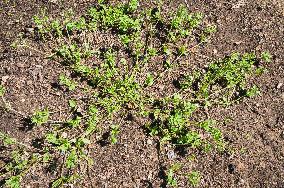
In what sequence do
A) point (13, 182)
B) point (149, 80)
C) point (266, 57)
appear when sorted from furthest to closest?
point (266, 57), point (149, 80), point (13, 182)

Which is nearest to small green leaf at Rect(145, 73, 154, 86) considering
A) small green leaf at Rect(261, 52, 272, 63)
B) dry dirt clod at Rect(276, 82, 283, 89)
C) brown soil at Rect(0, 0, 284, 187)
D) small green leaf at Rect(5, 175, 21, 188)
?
brown soil at Rect(0, 0, 284, 187)

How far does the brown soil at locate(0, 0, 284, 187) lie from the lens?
3783 mm

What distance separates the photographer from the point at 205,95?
13.4 feet

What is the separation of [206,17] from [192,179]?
1.97 meters

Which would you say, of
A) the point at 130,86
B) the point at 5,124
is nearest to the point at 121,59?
the point at 130,86

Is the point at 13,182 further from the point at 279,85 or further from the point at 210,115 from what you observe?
the point at 279,85

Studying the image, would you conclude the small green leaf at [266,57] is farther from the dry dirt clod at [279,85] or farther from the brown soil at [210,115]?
the dry dirt clod at [279,85]

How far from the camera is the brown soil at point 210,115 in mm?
3783

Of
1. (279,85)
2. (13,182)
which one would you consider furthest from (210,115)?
(13,182)

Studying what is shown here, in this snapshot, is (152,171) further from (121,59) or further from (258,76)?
(258,76)

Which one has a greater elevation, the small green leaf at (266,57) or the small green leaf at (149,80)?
the small green leaf at (266,57)

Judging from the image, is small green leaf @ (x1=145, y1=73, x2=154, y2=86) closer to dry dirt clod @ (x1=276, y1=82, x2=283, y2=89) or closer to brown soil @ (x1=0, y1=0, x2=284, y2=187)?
brown soil @ (x1=0, y1=0, x2=284, y2=187)

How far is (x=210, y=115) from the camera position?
4.07m

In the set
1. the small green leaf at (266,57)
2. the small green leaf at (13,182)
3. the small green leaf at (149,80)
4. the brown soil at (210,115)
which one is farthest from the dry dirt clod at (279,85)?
the small green leaf at (13,182)
